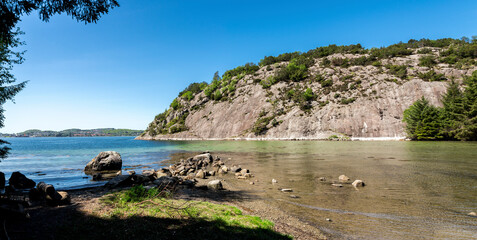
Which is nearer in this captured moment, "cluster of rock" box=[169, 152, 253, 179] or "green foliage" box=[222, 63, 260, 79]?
"cluster of rock" box=[169, 152, 253, 179]

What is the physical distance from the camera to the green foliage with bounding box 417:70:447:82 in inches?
2857

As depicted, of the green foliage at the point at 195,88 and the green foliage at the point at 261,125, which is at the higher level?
the green foliage at the point at 195,88

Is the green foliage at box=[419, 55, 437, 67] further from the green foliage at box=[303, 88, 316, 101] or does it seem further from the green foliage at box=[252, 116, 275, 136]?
the green foliage at box=[252, 116, 275, 136]

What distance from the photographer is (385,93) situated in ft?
250

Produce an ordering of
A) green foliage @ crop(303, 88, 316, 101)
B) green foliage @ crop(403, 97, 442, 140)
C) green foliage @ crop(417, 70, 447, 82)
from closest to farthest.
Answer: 1. green foliage @ crop(403, 97, 442, 140)
2. green foliage @ crop(417, 70, 447, 82)
3. green foliage @ crop(303, 88, 316, 101)

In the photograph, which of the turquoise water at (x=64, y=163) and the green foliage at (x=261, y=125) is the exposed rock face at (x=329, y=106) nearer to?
the green foliage at (x=261, y=125)

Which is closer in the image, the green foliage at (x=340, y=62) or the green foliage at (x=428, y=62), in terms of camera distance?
the green foliage at (x=428, y=62)

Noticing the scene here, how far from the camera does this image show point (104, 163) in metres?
19.8

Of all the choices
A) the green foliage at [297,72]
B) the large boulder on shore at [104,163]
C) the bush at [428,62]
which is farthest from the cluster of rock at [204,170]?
the bush at [428,62]

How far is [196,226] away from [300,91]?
97.6 meters

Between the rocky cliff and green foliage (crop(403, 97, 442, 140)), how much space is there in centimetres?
810

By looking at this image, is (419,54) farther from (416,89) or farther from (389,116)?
(389,116)

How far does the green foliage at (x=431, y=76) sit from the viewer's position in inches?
2857

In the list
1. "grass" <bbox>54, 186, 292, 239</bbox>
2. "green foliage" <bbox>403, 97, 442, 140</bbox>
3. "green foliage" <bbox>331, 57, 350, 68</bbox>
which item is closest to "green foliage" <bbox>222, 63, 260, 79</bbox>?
"green foliage" <bbox>331, 57, 350, 68</bbox>
